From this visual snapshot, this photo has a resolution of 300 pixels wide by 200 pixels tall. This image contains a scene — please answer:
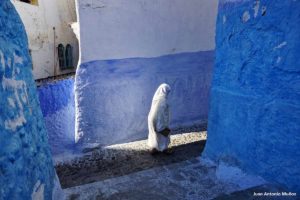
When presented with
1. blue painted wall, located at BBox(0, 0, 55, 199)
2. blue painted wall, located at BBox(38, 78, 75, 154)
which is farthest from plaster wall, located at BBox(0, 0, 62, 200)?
blue painted wall, located at BBox(38, 78, 75, 154)

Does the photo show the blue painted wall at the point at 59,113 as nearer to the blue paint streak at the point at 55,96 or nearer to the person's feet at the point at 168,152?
the blue paint streak at the point at 55,96

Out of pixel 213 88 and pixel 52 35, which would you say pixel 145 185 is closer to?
pixel 213 88

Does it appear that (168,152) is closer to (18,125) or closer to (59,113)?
(59,113)

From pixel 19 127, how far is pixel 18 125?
0.06 feet

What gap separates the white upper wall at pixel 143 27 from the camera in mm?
5152

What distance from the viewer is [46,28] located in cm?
958

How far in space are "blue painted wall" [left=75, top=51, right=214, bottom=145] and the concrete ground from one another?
0.86 m

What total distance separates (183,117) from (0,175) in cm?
558

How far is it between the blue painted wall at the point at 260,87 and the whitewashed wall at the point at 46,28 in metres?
7.43

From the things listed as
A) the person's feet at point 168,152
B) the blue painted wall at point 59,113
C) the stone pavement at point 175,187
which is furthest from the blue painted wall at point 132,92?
the stone pavement at point 175,187

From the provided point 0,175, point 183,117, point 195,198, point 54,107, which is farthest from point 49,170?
point 183,117

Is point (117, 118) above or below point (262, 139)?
below

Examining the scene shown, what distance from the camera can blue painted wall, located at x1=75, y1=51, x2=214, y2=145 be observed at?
5297 millimetres

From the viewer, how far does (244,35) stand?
3145 mm
